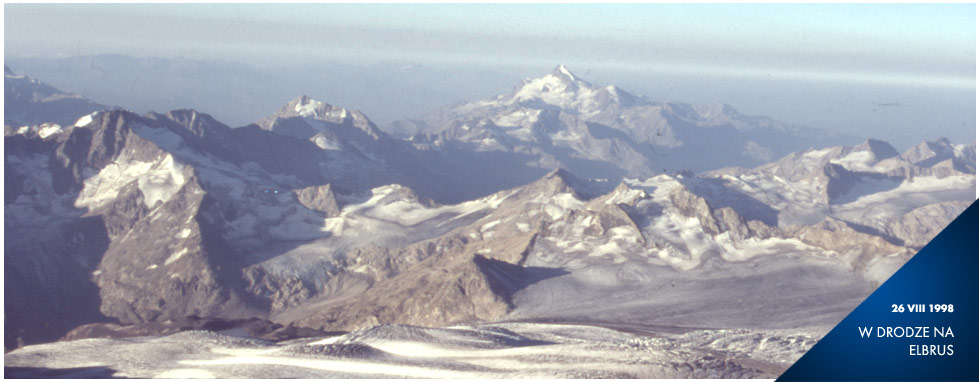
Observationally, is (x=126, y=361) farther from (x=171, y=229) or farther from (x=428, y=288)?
(x=171, y=229)

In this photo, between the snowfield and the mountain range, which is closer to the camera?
the snowfield

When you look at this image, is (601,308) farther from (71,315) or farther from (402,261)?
(71,315)

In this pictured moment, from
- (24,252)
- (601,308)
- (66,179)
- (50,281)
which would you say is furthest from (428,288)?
(66,179)

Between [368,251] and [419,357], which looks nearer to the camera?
[419,357]

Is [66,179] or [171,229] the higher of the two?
[66,179]

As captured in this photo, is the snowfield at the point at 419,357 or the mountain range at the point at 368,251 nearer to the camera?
the snowfield at the point at 419,357

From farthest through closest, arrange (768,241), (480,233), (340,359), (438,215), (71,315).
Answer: (438,215) → (480,233) → (71,315) → (768,241) → (340,359)

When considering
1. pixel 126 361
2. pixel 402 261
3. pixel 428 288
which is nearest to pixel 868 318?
pixel 126 361

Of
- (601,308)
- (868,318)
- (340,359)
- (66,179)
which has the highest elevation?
(66,179)

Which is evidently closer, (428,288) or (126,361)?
(126,361)

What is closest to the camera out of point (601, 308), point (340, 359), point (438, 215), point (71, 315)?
point (340, 359)
